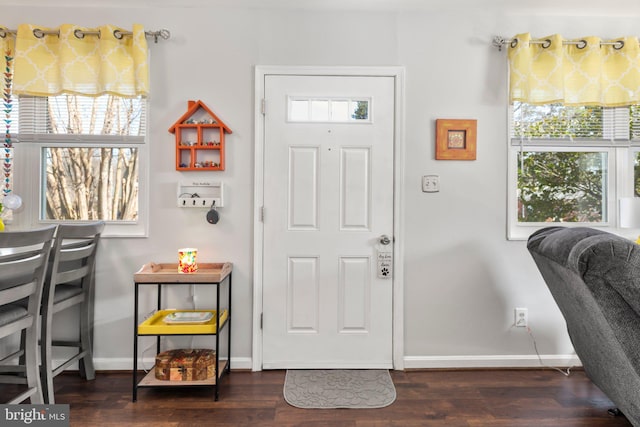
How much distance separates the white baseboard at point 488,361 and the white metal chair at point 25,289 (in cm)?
202

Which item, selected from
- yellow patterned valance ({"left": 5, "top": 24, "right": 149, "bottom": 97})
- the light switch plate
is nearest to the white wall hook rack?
→ yellow patterned valance ({"left": 5, "top": 24, "right": 149, "bottom": 97})

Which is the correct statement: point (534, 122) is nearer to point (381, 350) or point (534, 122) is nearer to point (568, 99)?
point (568, 99)

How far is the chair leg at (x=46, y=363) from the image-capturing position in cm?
182

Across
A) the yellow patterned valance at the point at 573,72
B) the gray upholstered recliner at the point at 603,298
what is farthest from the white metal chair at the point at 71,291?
the yellow patterned valance at the point at 573,72

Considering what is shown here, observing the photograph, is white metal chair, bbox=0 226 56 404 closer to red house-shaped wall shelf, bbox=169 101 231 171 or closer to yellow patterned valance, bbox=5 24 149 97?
red house-shaped wall shelf, bbox=169 101 231 171

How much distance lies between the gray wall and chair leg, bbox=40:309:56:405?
472 mm

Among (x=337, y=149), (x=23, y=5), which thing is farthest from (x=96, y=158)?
(x=337, y=149)

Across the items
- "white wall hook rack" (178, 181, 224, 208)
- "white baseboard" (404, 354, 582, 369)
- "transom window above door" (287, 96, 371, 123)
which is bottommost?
"white baseboard" (404, 354, 582, 369)

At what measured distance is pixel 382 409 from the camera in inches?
74.4

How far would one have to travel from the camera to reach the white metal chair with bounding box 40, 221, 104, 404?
72.5 inches

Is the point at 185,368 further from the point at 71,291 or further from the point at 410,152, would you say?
the point at 410,152

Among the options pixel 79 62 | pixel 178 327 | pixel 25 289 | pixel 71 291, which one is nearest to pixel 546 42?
pixel 178 327

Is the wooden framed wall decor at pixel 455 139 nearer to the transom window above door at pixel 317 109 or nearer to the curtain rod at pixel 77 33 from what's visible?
the transom window above door at pixel 317 109

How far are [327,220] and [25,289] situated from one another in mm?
1556
